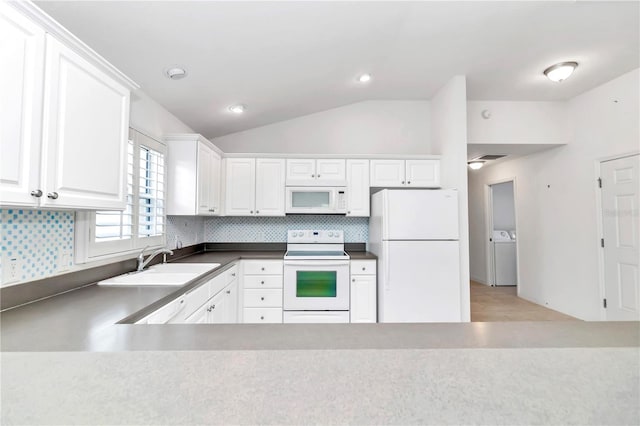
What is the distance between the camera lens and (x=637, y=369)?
2.10ft

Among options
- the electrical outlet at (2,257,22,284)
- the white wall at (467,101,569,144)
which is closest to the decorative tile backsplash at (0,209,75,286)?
the electrical outlet at (2,257,22,284)

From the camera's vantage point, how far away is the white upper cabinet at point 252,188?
3.39 meters

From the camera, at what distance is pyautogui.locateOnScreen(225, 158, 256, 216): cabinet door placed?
3395 millimetres

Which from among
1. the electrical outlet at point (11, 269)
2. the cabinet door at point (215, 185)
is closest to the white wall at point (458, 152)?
the cabinet door at point (215, 185)

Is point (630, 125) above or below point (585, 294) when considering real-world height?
above

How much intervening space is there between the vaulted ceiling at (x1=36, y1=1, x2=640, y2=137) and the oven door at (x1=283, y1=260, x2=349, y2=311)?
1.90 metres

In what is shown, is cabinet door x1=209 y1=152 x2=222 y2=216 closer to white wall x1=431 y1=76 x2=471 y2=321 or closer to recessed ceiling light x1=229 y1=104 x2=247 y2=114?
recessed ceiling light x1=229 y1=104 x2=247 y2=114

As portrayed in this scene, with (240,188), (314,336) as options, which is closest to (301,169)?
(240,188)

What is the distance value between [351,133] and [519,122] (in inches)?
88.5

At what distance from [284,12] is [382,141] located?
229cm

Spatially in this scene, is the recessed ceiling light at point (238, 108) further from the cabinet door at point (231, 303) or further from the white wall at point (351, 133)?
the cabinet door at point (231, 303)

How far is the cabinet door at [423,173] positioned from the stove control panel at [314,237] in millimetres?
1112

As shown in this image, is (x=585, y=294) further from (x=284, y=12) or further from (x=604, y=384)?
(x=284, y=12)

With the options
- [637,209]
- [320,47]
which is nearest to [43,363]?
[320,47]
